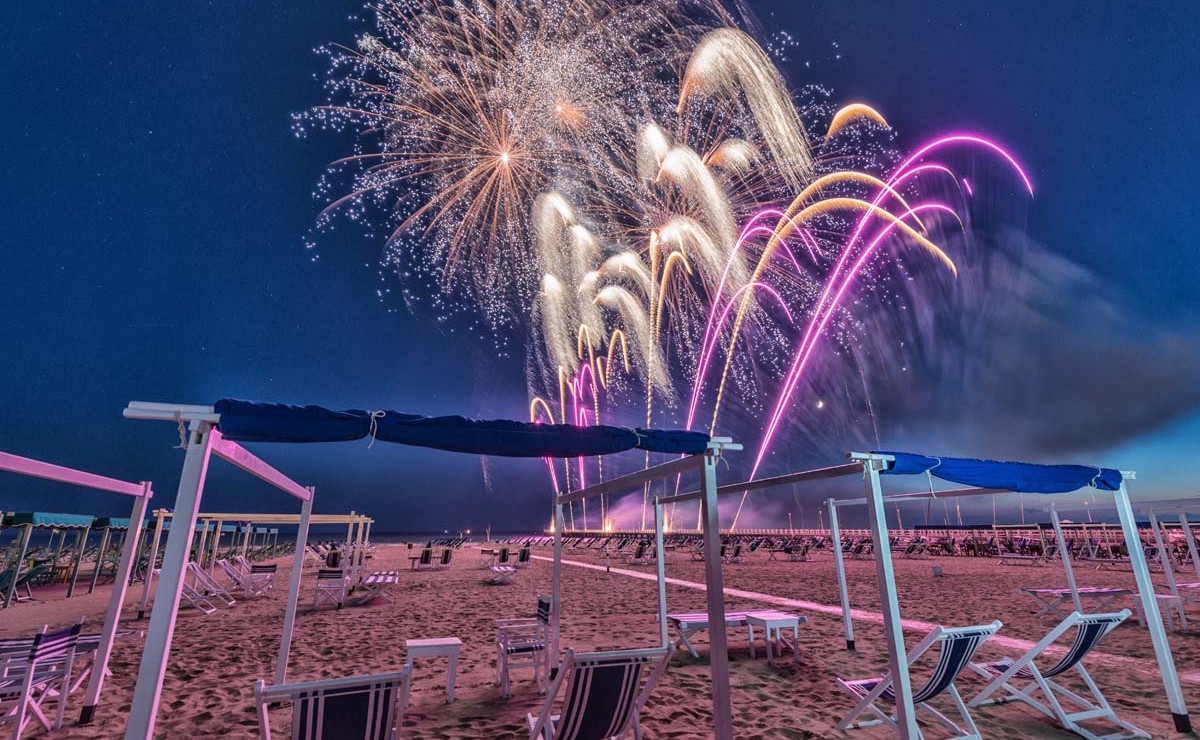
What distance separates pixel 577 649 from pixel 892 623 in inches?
216

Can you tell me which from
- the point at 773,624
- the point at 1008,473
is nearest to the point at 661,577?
the point at 773,624

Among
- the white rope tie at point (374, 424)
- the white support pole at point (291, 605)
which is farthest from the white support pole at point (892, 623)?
the white support pole at point (291, 605)

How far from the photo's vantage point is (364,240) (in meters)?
41.8

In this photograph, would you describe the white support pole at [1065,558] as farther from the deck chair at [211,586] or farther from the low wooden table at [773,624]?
the deck chair at [211,586]

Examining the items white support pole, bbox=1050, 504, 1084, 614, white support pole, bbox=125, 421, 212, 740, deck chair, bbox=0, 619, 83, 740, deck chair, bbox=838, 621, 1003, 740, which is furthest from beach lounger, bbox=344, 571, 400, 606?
white support pole, bbox=1050, 504, 1084, 614

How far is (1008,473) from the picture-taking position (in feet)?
19.0

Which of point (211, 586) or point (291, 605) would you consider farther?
point (211, 586)

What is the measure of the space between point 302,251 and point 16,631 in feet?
151

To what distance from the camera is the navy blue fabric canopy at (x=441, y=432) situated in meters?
3.96

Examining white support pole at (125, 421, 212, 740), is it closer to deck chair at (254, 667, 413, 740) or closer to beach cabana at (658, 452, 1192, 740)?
deck chair at (254, 667, 413, 740)

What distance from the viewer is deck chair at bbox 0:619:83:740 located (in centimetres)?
475

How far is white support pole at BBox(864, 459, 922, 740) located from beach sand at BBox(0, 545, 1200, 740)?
3.42 feet

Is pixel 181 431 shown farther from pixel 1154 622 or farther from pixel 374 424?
pixel 1154 622

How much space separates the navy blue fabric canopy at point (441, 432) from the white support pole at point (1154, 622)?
4.90 meters
